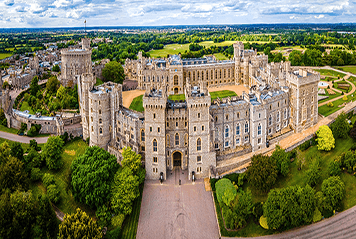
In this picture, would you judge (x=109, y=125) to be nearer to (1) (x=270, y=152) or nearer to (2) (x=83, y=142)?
(2) (x=83, y=142)

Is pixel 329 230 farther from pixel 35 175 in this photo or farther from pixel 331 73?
pixel 331 73

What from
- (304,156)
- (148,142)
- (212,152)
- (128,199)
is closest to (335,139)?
(304,156)

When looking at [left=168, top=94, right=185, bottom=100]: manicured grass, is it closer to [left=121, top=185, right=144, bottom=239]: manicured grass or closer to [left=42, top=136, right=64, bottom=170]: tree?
[left=42, top=136, right=64, bottom=170]: tree

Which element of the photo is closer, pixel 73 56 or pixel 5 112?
pixel 5 112

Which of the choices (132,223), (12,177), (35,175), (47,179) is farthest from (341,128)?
(12,177)

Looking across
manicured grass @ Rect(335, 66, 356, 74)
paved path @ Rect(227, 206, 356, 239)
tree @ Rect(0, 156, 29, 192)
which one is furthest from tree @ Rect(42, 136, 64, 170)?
manicured grass @ Rect(335, 66, 356, 74)

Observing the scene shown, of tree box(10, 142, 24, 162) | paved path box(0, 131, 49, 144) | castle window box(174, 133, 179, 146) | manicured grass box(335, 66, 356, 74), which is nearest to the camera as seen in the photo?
castle window box(174, 133, 179, 146)

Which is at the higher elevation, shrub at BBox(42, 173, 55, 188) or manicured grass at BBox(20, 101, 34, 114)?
manicured grass at BBox(20, 101, 34, 114)
